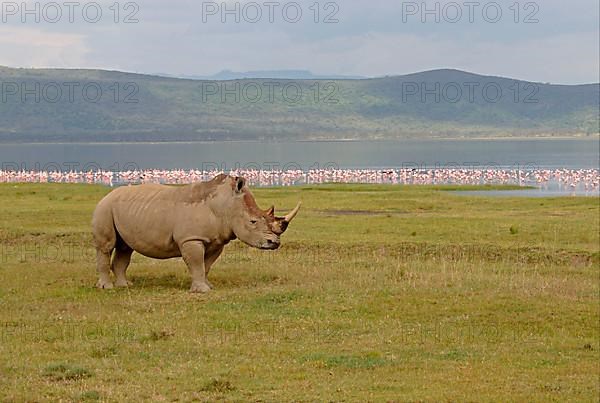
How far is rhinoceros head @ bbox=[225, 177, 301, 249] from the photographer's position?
2150 cm

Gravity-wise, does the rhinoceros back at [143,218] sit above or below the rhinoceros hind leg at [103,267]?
above

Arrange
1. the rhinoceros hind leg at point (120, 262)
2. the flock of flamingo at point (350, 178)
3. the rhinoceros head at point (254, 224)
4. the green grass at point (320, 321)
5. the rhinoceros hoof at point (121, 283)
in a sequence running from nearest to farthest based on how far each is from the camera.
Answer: the green grass at point (320, 321)
the rhinoceros head at point (254, 224)
the rhinoceros hoof at point (121, 283)
the rhinoceros hind leg at point (120, 262)
the flock of flamingo at point (350, 178)

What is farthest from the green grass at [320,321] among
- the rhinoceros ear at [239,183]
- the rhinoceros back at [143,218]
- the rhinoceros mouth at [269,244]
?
the rhinoceros ear at [239,183]

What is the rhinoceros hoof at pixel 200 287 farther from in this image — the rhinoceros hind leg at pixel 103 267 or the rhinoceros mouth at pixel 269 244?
the rhinoceros hind leg at pixel 103 267

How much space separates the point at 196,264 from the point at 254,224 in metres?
1.47

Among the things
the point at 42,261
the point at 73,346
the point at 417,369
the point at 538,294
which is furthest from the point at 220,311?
the point at 42,261

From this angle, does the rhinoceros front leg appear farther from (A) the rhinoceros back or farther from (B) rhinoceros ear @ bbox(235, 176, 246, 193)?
(B) rhinoceros ear @ bbox(235, 176, 246, 193)

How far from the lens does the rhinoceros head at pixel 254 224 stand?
21500 mm

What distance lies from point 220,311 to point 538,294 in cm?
669

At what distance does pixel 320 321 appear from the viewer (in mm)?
18281

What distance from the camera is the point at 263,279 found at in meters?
23.1

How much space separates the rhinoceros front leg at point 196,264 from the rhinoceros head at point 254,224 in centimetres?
90

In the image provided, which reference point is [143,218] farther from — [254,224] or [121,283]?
[254,224]

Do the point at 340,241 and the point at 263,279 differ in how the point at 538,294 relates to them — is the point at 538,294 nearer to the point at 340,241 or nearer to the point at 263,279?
the point at 263,279
